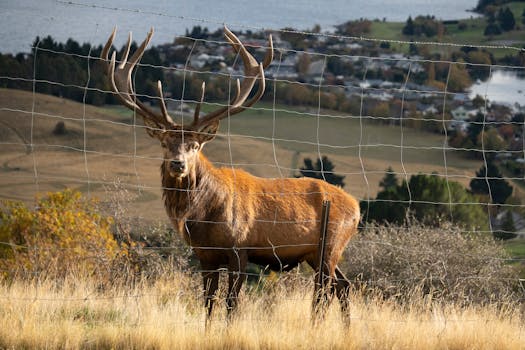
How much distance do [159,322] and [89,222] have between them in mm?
13958

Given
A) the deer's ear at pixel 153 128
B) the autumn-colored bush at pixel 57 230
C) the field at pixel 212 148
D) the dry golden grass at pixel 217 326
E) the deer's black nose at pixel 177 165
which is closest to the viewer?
the dry golden grass at pixel 217 326

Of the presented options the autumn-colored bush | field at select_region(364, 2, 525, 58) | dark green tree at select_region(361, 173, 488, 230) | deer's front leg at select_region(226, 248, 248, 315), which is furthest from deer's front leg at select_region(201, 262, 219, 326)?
field at select_region(364, 2, 525, 58)

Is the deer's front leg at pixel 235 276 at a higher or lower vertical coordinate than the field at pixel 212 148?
higher

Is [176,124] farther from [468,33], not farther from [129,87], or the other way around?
[468,33]

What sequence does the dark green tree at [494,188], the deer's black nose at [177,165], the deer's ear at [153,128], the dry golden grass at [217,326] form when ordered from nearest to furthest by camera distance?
the dry golden grass at [217,326] → the deer's black nose at [177,165] → the deer's ear at [153,128] → the dark green tree at [494,188]

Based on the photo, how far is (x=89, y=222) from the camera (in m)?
19.9

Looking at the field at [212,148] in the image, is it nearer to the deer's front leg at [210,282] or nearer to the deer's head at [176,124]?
the deer's head at [176,124]

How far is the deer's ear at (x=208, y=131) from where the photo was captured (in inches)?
273

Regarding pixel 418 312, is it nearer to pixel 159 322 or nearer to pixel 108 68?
pixel 159 322

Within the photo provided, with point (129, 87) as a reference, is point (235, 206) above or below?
below

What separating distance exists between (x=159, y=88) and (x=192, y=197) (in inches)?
35.5

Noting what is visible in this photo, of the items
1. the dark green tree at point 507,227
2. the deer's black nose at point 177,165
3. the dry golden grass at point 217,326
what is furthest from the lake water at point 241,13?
the deer's black nose at point 177,165

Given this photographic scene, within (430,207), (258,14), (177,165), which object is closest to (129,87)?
(177,165)

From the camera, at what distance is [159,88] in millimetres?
6684
